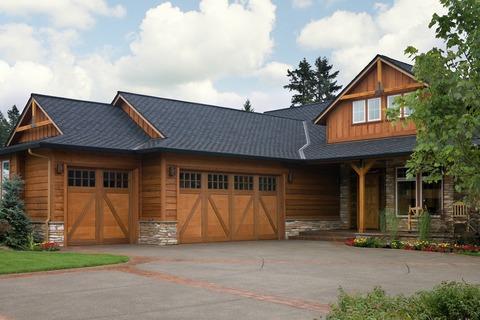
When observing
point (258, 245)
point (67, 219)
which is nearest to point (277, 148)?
point (258, 245)

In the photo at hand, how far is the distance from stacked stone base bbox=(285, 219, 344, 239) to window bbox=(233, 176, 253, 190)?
7.26 ft

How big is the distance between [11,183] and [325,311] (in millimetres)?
13357

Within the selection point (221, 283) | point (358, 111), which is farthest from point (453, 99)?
point (358, 111)

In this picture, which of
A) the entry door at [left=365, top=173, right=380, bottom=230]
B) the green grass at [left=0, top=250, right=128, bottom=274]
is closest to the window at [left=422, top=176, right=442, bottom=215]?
the entry door at [left=365, top=173, right=380, bottom=230]

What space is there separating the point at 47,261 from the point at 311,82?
46.5 metres

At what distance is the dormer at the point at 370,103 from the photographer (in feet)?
67.7

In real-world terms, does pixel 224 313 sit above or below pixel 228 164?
below

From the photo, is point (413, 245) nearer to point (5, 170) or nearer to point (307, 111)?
point (307, 111)

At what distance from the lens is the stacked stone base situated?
73.8 ft

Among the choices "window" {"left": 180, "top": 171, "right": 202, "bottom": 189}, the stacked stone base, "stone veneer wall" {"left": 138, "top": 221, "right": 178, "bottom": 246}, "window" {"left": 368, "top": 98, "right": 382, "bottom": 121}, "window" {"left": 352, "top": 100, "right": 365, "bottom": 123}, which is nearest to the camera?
"stone veneer wall" {"left": 138, "top": 221, "right": 178, "bottom": 246}

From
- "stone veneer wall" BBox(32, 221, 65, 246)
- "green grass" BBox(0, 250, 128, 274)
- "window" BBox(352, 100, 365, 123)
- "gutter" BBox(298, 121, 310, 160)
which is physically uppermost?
"window" BBox(352, 100, 365, 123)

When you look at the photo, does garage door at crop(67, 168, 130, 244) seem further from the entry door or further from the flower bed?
the entry door

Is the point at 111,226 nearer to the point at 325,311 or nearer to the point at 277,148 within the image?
the point at 277,148

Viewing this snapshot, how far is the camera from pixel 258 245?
19.0 meters
